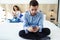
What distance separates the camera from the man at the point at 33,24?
4.95ft

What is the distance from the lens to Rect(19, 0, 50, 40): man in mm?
1510

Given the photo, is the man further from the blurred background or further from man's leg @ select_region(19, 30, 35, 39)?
the blurred background

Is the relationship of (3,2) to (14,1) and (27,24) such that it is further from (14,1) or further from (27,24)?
(27,24)

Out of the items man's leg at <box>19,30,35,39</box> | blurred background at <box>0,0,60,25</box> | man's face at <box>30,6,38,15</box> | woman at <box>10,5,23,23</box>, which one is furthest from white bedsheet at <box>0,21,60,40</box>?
blurred background at <box>0,0,60,25</box>

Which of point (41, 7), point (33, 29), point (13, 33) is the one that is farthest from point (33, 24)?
point (41, 7)

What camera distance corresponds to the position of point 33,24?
5.09ft

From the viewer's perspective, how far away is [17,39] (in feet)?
5.24

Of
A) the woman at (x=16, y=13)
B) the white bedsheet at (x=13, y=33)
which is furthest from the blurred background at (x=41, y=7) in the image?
the white bedsheet at (x=13, y=33)

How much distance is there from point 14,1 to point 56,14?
128cm

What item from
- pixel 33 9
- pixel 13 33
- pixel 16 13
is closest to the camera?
pixel 33 9

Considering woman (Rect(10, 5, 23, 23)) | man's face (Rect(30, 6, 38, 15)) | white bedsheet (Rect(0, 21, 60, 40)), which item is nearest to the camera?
man's face (Rect(30, 6, 38, 15))

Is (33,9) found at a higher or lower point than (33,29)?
higher

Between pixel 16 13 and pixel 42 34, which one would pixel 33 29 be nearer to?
pixel 42 34

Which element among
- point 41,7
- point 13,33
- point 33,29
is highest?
point 41,7
